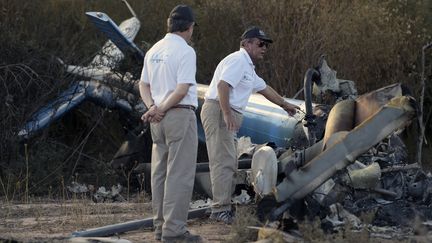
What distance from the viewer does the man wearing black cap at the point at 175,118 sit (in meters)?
7.93

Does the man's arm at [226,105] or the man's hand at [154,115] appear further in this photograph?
the man's arm at [226,105]

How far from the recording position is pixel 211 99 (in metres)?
9.64

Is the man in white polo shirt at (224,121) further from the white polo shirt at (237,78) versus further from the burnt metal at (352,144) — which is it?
the burnt metal at (352,144)

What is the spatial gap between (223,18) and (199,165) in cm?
755

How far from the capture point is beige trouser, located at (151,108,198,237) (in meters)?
7.95

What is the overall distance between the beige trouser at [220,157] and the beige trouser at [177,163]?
1.43 meters

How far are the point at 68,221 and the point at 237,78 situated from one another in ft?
7.23

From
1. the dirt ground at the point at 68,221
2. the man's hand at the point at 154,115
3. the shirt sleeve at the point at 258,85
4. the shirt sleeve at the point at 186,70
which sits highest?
the shirt sleeve at the point at 186,70

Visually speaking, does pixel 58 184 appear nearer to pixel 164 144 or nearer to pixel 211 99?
pixel 211 99

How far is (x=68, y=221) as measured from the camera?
9656mm

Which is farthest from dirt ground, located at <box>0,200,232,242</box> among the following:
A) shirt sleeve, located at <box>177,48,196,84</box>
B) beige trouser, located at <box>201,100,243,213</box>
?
shirt sleeve, located at <box>177,48,196,84</box>

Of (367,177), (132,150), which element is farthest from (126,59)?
(367,177)

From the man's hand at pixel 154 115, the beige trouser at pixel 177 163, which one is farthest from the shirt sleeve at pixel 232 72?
the man's hand at pixel 154 115

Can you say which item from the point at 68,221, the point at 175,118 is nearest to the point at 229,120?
the point at 175,118
